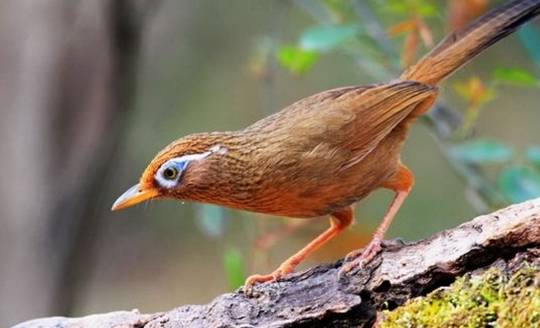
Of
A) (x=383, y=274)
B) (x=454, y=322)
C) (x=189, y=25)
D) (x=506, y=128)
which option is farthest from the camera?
(x=189, y=25)

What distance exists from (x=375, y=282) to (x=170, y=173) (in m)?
0.82

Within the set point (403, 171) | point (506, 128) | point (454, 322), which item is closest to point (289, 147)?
point (403, 171)

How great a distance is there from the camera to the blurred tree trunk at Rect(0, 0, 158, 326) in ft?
16.0

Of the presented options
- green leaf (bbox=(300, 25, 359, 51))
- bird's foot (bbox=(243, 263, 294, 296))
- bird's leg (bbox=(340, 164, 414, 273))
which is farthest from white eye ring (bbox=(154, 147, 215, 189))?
green leaf (bbox=(300, 25, 359, 51))

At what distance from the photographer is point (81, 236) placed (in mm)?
5055

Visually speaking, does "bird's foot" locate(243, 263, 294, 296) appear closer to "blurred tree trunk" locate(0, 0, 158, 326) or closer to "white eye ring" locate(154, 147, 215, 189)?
"white eye ring" locate(154, 147, 215, 189)

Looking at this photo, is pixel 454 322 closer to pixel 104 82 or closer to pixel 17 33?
pixel 104 82

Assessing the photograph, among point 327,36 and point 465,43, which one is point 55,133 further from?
point 465,43

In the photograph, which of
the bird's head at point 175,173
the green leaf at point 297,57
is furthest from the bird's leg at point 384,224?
the green leaf at point 297,57

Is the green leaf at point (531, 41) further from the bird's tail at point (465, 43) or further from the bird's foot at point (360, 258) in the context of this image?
the bird's foot at point (360, 258)

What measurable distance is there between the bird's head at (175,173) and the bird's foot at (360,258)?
0.63 meters

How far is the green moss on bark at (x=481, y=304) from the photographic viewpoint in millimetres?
2129

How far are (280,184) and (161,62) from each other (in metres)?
7.00

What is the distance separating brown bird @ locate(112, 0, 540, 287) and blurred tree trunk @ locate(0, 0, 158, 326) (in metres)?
1.75
